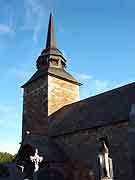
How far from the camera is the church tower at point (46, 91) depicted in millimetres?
26516

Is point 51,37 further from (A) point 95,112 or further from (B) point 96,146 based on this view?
(B) point 96,146

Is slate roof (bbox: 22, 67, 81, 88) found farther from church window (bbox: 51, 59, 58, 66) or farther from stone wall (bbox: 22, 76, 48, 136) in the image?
church window (bbox: 51, 59, 58, 66)

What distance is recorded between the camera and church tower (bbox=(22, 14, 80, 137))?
2652 cm

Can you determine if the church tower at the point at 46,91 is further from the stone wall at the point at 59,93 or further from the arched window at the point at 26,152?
the arched window at the point at 26,152

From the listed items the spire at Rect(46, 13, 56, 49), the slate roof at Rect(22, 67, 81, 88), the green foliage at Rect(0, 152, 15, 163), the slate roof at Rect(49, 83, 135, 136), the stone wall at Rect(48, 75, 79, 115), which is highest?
the spire at Rect(46, 13, 56, 49)

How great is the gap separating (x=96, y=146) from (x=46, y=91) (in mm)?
9105

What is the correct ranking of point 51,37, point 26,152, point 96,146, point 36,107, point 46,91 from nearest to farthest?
point 96,146, point 26,152, point 46,91, point 36,107, point 51,37

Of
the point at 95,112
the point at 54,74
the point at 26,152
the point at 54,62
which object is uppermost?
the point at 54,62

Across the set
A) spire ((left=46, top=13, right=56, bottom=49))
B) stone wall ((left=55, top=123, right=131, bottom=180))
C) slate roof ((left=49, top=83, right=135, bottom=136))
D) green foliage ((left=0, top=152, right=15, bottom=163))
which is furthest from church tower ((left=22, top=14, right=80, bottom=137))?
green foliage ((left=0, top=152, right=15, bottom=163))

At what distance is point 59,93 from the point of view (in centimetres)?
2758

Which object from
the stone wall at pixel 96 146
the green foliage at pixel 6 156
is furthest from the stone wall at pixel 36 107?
the green foliage at pixel 6 156

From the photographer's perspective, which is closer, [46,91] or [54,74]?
[46,91]

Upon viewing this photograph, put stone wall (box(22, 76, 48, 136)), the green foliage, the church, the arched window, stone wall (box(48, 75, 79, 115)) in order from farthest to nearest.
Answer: the green foliage
stone wall (box(48, 75, 79, 115))
stone wall (box(22, 76, 48, 136))
the arched window
the church

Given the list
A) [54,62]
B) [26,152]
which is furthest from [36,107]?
[26,152]
